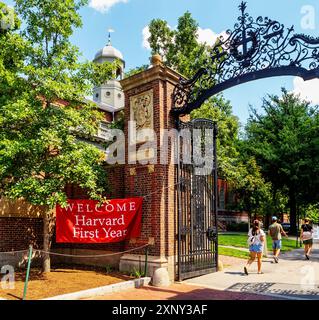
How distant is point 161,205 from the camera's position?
9.74 m

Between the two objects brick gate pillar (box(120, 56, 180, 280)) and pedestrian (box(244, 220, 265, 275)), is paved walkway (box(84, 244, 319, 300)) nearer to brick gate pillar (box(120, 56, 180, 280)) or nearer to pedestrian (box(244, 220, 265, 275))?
pedestrian (box(244, 220, 265, 275))

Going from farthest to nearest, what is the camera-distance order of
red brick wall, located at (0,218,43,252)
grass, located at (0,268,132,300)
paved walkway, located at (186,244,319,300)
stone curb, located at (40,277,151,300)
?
red brick wall, located at (0,218,43,252) → paved walkway, located at (186,244,319,300) → grass, located at (0,268,132,300) → stone curb, located at (40,277,151,300)

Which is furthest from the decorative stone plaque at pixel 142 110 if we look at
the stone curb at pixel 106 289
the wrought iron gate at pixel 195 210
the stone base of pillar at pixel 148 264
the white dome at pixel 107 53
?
the white dome at pixel 107 53

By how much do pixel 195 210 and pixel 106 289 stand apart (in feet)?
12.1

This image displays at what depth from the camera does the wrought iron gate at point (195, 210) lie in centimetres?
1013

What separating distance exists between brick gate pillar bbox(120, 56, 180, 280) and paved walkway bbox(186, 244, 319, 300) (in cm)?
126

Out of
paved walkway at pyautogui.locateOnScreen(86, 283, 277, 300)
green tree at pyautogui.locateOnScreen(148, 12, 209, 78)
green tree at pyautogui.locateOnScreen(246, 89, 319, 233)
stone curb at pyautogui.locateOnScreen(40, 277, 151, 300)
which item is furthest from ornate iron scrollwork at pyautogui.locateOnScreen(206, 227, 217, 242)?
green tree at pyautogui.locateOnScreen(246, 89, 319, 233)

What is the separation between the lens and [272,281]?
9.89 meters

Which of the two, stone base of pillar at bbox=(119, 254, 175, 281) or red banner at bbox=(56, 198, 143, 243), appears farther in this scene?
red banner at bbox=(56, 198, 143, 243)

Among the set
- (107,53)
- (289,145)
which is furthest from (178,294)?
(107,53)

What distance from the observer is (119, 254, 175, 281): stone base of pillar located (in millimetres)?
9484

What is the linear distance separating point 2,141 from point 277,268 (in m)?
9.47
